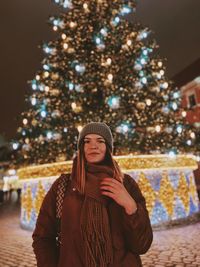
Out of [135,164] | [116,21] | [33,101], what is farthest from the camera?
[116,21]

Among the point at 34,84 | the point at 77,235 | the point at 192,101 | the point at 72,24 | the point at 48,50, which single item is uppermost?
the point at 192,101

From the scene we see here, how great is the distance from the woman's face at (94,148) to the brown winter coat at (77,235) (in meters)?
0.27

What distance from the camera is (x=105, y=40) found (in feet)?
33.6

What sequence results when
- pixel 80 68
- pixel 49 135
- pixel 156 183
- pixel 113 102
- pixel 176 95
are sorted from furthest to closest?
pixel 176 95
pixel 80 68
pixel 49 135
pixel 113 102
pixel 156 183

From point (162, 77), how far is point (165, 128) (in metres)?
2.19

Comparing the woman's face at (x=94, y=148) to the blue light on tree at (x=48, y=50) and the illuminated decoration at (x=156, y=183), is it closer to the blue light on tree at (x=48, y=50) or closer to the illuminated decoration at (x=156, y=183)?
the illuminated decoration at (x=156, y=183)

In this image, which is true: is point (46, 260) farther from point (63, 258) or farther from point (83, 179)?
point (83, 179)

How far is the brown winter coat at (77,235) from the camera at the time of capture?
1.82m

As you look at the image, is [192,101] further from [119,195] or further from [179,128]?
[119,195]

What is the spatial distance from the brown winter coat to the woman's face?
27 cm

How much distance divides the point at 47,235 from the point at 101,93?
8058 millimetres

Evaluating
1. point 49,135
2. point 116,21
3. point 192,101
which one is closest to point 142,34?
point 116,21

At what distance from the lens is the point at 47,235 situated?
1.99 m

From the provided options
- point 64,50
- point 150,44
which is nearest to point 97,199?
point 64,50
